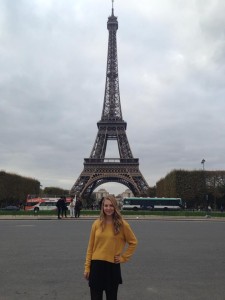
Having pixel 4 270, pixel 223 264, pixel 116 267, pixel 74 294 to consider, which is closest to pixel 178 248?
pixel 223 264

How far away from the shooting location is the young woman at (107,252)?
16.2 ft

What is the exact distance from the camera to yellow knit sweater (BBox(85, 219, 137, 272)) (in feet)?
16.4

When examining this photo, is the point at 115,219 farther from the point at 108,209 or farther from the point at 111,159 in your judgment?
the point at 111,159

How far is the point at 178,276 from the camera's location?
28.9 feet

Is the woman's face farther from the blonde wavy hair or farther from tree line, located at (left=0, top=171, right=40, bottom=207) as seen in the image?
tree line, located at (left=0, top=171, right=40, bottom=207)

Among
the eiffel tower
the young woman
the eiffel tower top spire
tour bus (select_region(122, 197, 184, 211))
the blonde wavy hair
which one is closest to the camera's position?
the young woman

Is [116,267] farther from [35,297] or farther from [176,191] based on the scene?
[176,191]

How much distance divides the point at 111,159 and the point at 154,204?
2316cm

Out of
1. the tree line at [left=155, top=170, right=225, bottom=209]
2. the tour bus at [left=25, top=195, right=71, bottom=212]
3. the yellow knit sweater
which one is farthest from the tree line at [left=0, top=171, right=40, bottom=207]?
the yellow knit sweater

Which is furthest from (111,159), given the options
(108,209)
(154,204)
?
(108,209)

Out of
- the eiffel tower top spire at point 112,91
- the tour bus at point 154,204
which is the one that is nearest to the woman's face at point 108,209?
the tour bus at point 154,204

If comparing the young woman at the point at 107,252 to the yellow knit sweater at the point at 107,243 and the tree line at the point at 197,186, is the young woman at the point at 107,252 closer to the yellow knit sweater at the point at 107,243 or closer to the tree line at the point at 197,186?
the yellow knit sweater at the point at 107,243

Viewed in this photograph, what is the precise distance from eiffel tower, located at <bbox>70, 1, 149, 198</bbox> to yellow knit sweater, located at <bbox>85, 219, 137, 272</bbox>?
80598 millimetres

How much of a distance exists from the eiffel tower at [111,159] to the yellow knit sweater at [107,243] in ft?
264
